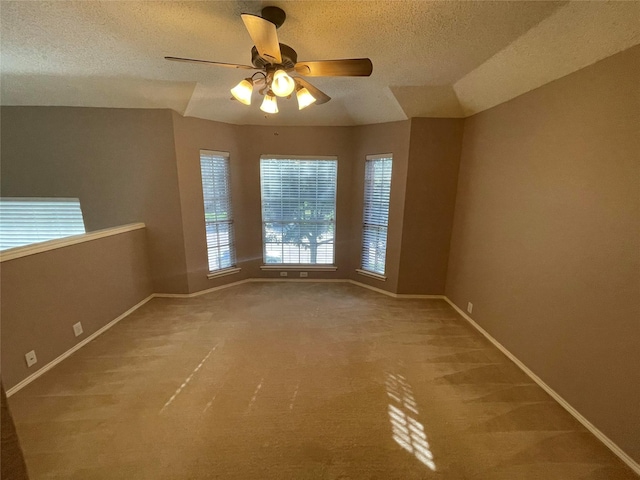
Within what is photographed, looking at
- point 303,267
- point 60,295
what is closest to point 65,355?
point 60,295

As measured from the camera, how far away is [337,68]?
1.61 meters

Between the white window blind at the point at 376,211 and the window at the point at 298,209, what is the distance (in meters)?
0.52

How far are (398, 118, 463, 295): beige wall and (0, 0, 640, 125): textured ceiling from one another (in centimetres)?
27

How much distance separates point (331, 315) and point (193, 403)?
168cm

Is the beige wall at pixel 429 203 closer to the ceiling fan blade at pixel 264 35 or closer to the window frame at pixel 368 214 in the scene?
the window frame at pixel 368 214

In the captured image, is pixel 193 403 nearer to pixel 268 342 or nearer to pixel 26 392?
pixel 268 342

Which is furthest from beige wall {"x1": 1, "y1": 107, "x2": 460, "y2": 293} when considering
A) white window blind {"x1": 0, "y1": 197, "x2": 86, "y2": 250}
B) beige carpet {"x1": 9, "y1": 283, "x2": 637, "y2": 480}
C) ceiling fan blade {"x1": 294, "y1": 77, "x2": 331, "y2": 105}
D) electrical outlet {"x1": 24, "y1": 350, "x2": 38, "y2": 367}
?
ceiling fan blade {"x1": 294, "y1": 77, "x2": 331, "y2": 105}

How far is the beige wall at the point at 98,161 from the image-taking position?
2.96m

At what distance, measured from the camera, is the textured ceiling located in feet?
5.03

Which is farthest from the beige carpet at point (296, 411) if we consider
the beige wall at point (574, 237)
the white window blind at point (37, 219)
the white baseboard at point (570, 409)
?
the white window blind at point (37, 219)

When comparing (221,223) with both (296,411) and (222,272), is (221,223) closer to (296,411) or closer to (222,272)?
(222,272)

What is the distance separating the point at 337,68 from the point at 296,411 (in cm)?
239

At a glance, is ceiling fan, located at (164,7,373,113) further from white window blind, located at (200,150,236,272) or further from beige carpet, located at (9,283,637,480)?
beige carpet, located at (9,283,637,480)

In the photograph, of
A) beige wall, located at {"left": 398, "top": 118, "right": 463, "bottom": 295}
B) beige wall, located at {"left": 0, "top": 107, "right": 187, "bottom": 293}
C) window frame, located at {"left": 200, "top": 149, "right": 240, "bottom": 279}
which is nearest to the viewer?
beige wall, located at {"left": 0, "top": 107, "right": 187, "bottom": 293}
